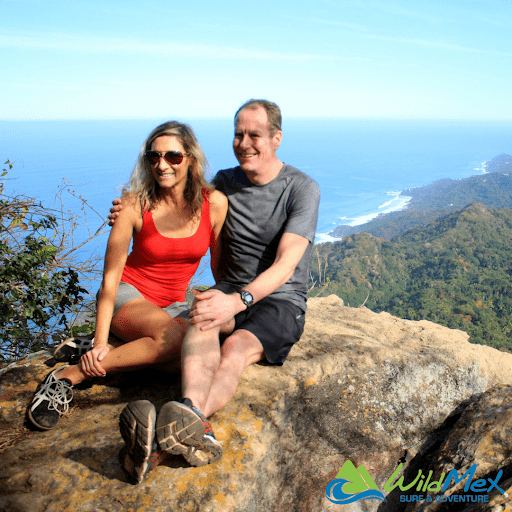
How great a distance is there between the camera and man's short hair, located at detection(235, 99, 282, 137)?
10.7 ft

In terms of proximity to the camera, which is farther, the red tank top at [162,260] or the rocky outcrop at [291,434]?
the red tank top at [162,260]

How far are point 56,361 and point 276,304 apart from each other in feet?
6.13

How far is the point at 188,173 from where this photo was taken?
326 cm

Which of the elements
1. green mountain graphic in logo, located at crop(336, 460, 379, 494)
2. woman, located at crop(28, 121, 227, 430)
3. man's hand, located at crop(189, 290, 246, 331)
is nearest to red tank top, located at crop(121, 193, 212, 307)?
woman, located at crop(28, 121, 227, 430)

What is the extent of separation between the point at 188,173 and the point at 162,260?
735mm

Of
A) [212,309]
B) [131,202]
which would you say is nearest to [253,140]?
[131,202]

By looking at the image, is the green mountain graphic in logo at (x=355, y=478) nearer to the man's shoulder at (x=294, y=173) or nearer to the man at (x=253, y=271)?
the man at (x=253, y=271)

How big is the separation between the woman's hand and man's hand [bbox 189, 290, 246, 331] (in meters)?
0.73

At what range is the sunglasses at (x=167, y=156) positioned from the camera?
9.85 feet

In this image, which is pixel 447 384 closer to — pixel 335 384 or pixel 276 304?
pixel 335 384

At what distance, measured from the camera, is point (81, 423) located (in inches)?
105

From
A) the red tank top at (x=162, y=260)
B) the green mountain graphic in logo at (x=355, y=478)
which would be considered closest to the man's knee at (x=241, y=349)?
the red tank top at (x=162, y=260)

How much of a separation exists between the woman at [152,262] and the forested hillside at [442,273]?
4077 centimetres

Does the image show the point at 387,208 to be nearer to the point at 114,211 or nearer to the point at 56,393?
the point at 114,211
